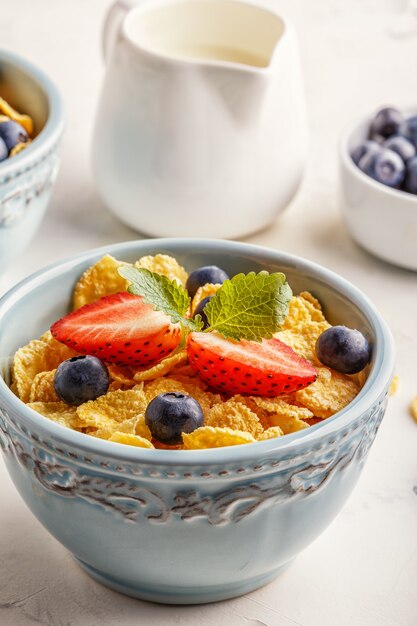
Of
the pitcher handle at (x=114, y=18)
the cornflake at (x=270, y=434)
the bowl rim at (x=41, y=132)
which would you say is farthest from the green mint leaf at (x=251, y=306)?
the pitcher handle at (x=114, y=18)

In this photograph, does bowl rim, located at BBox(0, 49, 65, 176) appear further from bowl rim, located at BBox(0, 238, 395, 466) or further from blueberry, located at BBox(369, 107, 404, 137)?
blueberry, located at BBox(369, 107, 404, 137)

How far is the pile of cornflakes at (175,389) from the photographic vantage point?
0.79 meters

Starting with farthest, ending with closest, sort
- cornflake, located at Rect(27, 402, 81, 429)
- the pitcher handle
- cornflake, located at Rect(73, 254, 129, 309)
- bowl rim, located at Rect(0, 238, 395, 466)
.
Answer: the pitcher handle → cornflake, located at Rect(73, 254, 129, 309) → cornflake, located at Rect(27, 402, 81, 429) → bowl rim, located at Rect(0, 238, 395, 466)

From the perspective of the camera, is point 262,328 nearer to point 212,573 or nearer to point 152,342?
point 152,342

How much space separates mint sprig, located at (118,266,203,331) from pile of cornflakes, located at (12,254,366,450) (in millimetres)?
32

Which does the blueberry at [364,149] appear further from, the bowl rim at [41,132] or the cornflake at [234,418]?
the cornflake at [234,418]

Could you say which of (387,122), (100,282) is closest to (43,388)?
(100,282)

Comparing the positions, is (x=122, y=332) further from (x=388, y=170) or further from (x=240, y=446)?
(x=388, y=170)

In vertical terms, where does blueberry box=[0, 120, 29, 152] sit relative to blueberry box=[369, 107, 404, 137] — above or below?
above

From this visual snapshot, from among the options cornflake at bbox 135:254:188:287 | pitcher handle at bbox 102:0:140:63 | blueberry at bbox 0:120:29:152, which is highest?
pitcher handle at bbox 102:0:140:63

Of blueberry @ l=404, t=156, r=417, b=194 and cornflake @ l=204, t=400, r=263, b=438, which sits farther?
blueberry @ l=404, t=156, r=417, b=194

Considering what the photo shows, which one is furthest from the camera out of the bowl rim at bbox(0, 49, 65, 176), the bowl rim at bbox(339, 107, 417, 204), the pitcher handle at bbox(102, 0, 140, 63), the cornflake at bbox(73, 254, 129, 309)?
the pitcher handle at bbox(102, 0, 140, 63)

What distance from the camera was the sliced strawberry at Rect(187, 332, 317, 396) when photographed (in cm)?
83

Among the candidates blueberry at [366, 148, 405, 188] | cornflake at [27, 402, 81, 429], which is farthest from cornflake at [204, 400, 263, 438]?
blueberry at [366, 148, 405, 188]
